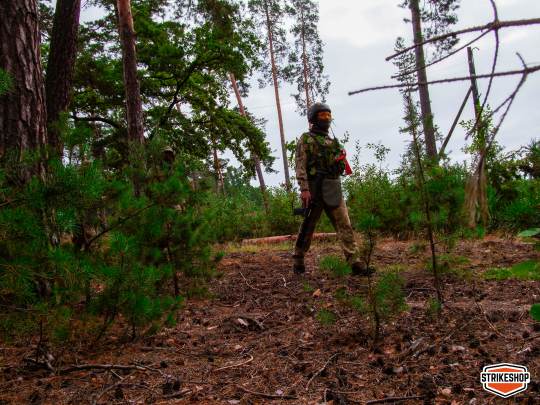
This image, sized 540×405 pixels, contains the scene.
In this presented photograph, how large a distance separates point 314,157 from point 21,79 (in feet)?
10.6

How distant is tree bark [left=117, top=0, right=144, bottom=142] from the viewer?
7363 mm

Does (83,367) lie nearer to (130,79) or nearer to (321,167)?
(321,167)

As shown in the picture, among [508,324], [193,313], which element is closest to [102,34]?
[193,313]

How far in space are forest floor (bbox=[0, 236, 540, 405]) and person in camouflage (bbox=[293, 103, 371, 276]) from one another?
1.26m

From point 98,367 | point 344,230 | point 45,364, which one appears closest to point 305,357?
point 98,367

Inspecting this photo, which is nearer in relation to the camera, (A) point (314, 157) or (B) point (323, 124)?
(A) point (314, 157)

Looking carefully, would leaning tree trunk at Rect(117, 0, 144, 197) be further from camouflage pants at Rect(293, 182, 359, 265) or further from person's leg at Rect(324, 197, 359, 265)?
person's leg at Rect(324, 197, 359, 265)

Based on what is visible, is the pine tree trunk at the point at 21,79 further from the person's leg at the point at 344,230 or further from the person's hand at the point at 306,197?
the person's leg at the point at 344,230

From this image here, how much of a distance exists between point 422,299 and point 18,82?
156 inches

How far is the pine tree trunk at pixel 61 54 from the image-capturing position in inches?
227

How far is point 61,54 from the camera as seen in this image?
586cm

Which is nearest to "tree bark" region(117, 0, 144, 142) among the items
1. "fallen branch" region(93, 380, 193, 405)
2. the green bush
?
"fallen branch" region(93, 380, 193, 405)

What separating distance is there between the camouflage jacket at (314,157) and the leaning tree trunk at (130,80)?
3.98 meters

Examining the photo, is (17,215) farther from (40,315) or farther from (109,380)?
(109,380)
